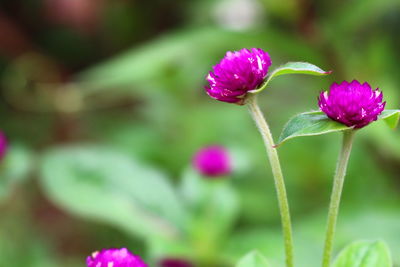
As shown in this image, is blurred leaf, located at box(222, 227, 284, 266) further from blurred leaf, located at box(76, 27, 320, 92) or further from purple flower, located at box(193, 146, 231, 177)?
blurred leaf, located at box(76, 27, 320, 92)

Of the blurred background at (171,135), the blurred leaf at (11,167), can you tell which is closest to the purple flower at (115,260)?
the blurred background at (171,135)

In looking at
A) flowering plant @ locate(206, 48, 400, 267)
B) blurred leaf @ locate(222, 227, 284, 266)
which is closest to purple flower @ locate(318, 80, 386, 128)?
flowering plant @ locate(206, 48, 400, 267)

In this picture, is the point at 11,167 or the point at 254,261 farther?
the point at 11,167

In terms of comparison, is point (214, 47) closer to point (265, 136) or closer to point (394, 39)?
point (394, 39)

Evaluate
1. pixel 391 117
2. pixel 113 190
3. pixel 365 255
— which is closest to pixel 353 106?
pixel 391 117

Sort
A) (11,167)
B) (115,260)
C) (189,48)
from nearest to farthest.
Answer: (115,260) < (11,167) < (189,48)

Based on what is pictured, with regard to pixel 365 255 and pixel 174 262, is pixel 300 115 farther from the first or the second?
pixel 174 262

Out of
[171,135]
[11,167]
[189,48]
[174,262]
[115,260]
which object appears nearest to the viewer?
[115,260]
